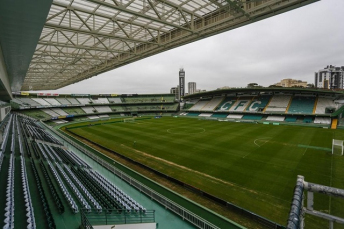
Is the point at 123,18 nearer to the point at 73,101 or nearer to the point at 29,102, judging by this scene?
the point at 29,102

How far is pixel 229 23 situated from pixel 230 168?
1037 centimetres

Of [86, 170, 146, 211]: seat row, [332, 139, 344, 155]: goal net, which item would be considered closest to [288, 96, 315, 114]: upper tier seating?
[332, 139, 344, 155]: goal net

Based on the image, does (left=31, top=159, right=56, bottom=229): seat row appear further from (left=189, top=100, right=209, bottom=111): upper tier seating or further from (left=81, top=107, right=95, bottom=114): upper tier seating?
(left=189, top=100, right=209, bottom=111): upper tier seating

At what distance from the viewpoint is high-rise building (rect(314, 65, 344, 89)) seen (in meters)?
110

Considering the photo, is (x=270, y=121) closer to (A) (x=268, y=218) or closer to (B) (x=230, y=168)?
(B) (x=230, y=168)

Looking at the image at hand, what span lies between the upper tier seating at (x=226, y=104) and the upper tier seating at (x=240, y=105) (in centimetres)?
118

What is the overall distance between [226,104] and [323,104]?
21.6 m

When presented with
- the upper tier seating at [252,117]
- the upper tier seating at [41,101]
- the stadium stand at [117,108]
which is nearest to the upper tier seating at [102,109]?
the stadium stand at [117,108]

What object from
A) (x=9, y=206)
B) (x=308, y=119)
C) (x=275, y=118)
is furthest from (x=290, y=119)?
(x=9, y=206)

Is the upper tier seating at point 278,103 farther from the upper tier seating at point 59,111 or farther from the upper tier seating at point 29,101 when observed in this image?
the upper tier seating at point 29,101

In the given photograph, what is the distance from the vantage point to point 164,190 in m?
10.3

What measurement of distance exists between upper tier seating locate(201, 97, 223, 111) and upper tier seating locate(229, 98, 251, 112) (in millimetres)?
5722

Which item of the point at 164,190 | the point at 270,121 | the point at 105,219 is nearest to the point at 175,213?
the point at 164,190

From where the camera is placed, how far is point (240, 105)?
4803cm
